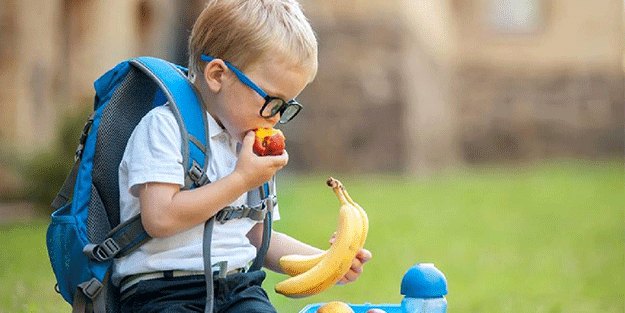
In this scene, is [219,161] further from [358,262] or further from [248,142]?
[358,262]

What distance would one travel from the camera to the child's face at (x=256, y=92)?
9.11 ft

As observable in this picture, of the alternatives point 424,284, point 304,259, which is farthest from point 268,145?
point 424,284

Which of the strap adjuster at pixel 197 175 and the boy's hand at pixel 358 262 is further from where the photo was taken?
the boy's hand at pixel 358 262

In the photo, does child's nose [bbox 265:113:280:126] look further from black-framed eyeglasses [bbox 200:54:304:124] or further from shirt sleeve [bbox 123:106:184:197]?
shirt sleeve [bbox 123:106:184:197]

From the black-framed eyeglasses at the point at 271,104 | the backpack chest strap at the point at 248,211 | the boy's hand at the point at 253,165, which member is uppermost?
the black-framed eyeglasses at the point at 271,104

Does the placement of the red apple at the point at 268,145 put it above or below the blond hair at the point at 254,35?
below

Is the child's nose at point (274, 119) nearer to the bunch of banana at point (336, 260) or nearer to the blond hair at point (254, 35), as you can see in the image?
the blond hair at point (254, 35)

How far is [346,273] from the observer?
299 cm

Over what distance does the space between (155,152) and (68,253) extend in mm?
384

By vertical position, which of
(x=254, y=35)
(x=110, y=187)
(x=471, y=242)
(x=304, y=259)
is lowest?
(x=471, y=242)

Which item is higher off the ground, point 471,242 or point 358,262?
point 358,262

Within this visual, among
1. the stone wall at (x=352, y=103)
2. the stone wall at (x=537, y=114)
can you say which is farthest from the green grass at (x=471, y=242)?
the stone wall at (x=537, y=114)

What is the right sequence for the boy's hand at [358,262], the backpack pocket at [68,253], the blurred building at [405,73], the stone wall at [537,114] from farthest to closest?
the stone wall at [537,114] → the blurred building at [405,73] → the boy's hand at [358,262] → the backpack pocket at [68,253]

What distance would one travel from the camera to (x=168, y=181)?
2635 millimetres
